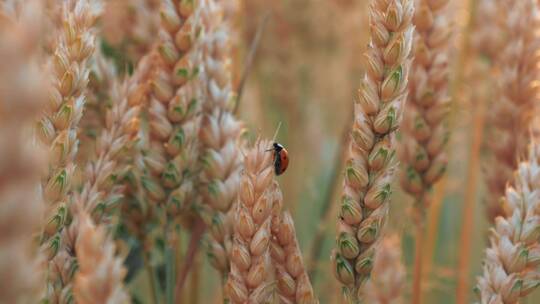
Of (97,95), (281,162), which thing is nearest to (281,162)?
(281,162)

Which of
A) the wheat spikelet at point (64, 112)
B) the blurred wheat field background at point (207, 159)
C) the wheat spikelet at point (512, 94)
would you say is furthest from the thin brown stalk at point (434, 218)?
the wheat spikelet at point (64, 112)

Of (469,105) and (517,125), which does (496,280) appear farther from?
(469,105)

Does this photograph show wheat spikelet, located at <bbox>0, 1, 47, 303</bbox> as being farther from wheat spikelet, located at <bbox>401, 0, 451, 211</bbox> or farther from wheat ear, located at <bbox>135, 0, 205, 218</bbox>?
wheat spikelet, located at <bbox>401, 0, 451, 211</bbox>

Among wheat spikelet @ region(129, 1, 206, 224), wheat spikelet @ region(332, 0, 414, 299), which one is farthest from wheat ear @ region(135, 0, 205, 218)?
wheat spikelet @ region(332, 0, 414, 299)

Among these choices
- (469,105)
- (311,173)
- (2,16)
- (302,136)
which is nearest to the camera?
(2,16)

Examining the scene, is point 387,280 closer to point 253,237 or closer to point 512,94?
point 253,237

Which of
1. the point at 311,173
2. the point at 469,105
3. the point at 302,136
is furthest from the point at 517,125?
the point at 311,173

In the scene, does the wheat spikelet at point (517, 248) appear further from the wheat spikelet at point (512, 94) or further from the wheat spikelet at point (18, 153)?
the wheat spikelet at point (18, 153)
